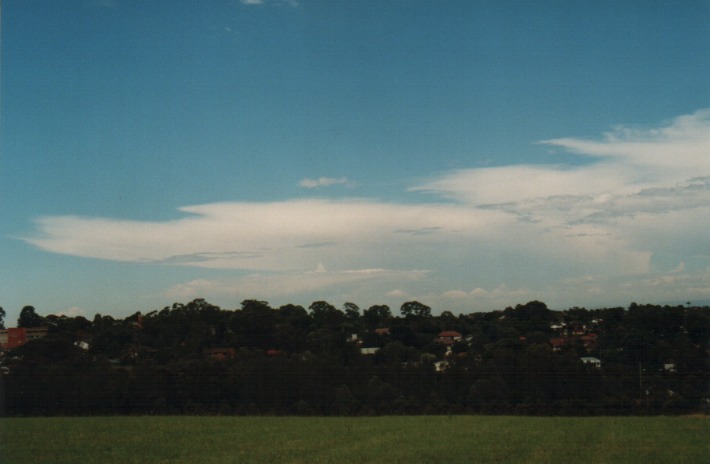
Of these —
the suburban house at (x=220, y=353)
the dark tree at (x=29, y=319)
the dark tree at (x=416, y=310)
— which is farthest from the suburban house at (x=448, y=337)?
the dark tree at (x=29, y=319)

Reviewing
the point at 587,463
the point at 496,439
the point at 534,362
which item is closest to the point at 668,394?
the point at 534,362

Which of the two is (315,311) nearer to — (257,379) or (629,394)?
(257,379)

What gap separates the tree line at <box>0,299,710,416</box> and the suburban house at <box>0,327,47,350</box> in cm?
30

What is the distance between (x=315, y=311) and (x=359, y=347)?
268cm

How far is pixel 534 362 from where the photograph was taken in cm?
2359

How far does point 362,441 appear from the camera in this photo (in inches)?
541

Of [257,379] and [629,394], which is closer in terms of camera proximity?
[629,394]

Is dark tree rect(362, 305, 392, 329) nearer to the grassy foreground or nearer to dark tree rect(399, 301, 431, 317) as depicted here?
dark tree rect(399, 301, 431, 317)

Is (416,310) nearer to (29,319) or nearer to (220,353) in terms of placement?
(220,353)

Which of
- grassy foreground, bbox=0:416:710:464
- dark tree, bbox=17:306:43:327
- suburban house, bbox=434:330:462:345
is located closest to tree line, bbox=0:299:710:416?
dark tree, bbox=17:306:43:327

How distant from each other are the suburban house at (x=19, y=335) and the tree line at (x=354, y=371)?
305 mm

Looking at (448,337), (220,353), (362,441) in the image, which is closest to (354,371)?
(220,353)

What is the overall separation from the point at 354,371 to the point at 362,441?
1050 centimetres

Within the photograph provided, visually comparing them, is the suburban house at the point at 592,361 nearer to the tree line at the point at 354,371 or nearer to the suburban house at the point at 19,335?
the tree line at the point at 354,371
